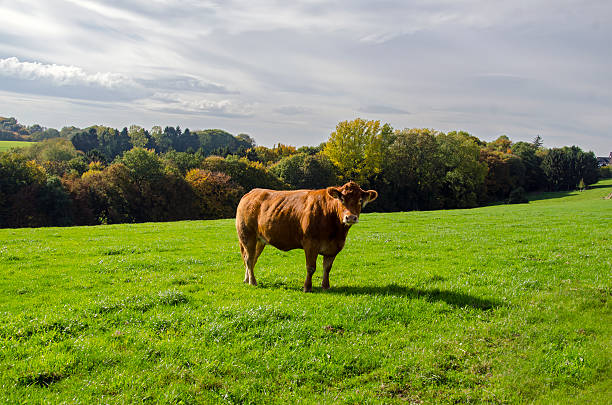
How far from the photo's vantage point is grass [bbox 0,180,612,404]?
5660 millimetres

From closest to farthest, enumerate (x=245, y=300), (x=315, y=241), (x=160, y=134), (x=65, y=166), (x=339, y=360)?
(x=339, y=360)
(x=245, y=300)
(x=315, y=241)
(x=65, y=166)
(x=160, y=134)

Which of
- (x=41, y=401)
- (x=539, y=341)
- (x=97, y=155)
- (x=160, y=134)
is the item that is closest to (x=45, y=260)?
(x=41, y=401)

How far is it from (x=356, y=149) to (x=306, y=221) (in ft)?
211

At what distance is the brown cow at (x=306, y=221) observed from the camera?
9.50 metres

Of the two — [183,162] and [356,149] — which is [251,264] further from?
[183,162]

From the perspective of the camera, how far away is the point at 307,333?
7293mm

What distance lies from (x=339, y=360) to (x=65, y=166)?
271 feet

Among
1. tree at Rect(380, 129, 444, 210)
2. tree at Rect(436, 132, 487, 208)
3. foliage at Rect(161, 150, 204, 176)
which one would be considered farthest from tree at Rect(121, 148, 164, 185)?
tree at Rect(436, 132, 487, 208)

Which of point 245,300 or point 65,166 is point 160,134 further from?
point 245,300

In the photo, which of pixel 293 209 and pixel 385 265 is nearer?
pixel 293 209

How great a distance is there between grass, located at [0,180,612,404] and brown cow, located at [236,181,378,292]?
1.05 meters

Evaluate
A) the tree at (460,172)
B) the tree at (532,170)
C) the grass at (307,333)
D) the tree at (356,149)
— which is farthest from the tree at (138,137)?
the grass at (307,333)

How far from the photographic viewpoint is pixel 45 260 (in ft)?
46.5

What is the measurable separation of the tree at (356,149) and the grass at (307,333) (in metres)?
58.9
